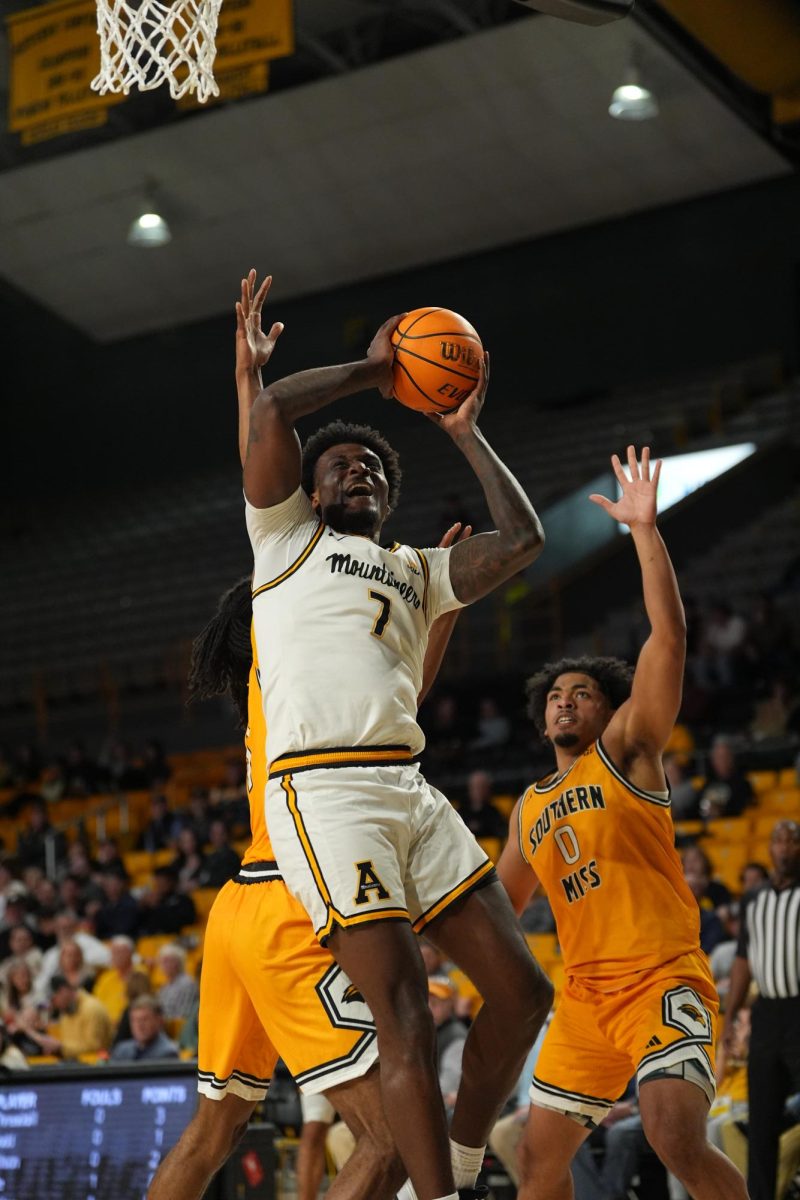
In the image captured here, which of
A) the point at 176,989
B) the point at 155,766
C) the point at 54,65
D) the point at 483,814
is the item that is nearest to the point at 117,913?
the point at 176,989

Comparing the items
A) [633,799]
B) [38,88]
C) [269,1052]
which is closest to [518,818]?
[633,799]

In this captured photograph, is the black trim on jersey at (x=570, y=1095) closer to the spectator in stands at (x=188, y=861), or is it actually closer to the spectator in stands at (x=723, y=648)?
the spectator in stands at (x=188, y=861)

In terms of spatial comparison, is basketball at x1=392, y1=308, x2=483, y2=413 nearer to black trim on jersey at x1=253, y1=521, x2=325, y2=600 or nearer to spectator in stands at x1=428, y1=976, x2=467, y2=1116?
black trim on jersey at x1=253, y1=521, x2=325, y2=600

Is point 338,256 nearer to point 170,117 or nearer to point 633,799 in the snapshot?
point 170,117

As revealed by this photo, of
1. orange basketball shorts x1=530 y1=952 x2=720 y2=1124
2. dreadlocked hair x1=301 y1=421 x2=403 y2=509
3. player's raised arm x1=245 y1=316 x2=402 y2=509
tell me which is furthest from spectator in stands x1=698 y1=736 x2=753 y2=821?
player's raised arm x1=245 y1=316 x2=402 y2=509

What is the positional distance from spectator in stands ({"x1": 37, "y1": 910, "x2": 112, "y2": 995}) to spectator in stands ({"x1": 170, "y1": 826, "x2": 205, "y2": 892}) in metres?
1.37

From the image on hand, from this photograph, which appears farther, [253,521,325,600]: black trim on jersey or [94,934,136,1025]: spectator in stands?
[94,934,136,1025]: spectator in stands

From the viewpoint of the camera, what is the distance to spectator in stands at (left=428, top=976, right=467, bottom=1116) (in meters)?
9.33

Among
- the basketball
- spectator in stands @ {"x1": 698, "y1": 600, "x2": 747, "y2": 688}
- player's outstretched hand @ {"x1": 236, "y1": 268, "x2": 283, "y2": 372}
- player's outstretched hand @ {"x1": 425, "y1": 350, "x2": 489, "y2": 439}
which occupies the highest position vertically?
spectator in stands @ {"x1": 698, "y1": 600, "x2": 747, "y2": 688}

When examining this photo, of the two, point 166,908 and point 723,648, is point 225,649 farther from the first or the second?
point 723,648

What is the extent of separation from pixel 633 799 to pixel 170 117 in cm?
1540

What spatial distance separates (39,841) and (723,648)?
299 inches

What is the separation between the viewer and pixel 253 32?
13.8 m

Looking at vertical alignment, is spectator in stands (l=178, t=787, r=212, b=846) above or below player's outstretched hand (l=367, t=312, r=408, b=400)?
below
